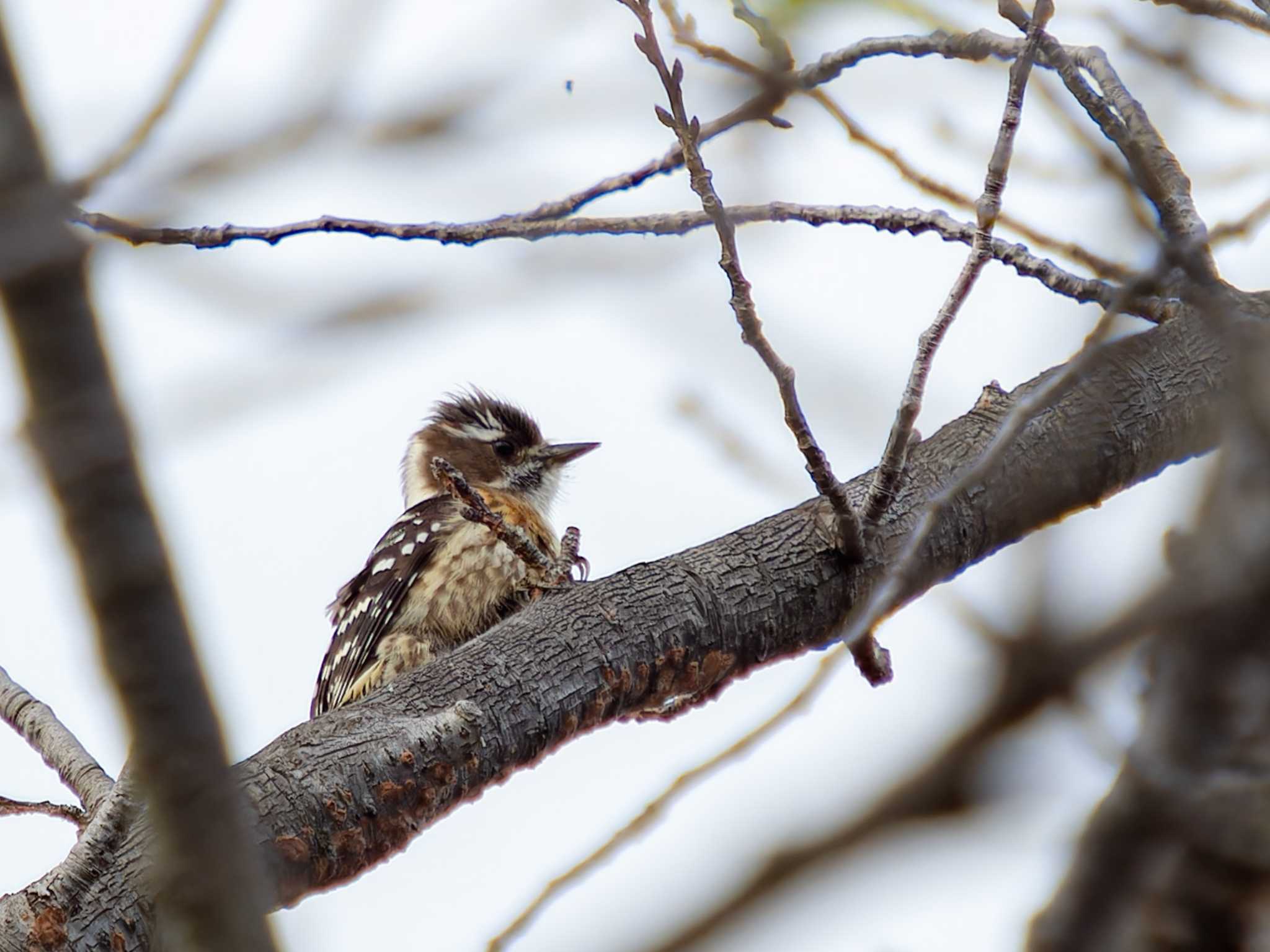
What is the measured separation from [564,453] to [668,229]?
3947mm

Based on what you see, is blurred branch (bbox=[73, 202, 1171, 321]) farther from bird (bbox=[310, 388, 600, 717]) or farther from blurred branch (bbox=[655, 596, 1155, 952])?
blurred branch (bbox=[655, 596, 1155, 952])

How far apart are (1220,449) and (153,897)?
221cm

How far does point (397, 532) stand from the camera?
620 centimetres

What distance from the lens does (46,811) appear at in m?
Result: 3.42

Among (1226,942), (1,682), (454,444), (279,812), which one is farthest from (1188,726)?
(454,444)

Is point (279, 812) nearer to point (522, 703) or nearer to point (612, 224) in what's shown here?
point (522, 703)

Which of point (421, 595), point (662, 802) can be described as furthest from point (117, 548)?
point (421, 595)

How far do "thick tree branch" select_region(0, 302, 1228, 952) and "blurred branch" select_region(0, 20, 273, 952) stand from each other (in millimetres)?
1678

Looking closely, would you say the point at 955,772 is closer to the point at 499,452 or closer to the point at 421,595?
the point at 421,595

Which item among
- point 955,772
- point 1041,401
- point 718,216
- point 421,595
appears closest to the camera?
point 955,772

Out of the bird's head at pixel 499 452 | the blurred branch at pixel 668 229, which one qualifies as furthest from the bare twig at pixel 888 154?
the bird's head at pixel 499 452

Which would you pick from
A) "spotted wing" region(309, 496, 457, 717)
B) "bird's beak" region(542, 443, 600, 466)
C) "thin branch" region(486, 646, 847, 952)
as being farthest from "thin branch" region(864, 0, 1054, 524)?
"bird's beak" region(542, 443, 600, 466)

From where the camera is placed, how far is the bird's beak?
745 cm

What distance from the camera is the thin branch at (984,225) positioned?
2.95m
